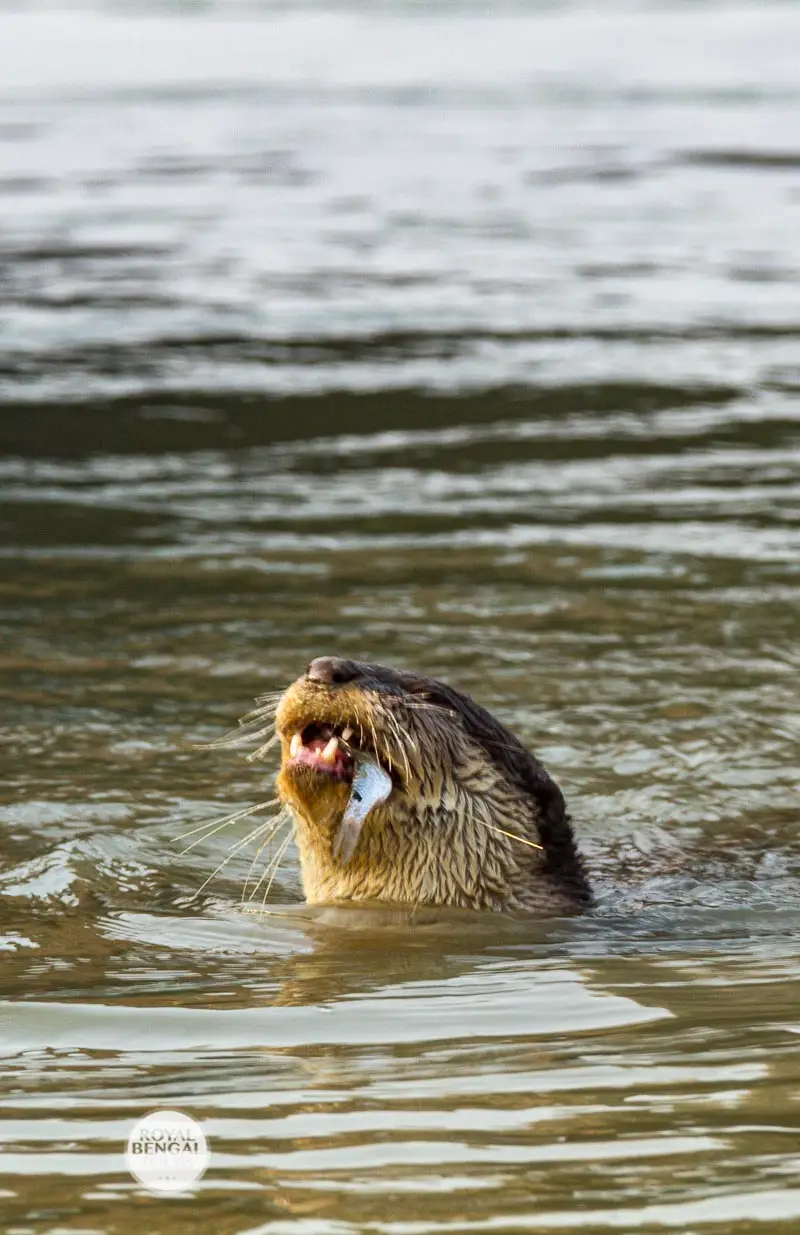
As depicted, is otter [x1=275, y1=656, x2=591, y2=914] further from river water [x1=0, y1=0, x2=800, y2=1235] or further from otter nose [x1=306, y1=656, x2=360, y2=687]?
river water [x1=0, y1=0, x2=800, y2=1235]

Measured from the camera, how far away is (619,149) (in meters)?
21.1

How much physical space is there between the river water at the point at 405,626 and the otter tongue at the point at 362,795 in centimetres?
29

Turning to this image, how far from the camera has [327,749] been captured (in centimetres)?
516

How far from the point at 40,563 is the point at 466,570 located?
188cm

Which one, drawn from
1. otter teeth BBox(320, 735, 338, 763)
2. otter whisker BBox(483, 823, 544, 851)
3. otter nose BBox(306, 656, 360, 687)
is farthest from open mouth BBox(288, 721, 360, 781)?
otter whisker BBox(483, 823, 544, 851)

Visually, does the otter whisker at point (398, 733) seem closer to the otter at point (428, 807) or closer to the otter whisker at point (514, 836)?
the otter at point (428, 807)

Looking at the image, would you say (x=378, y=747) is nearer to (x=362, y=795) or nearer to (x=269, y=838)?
(x=362, y=795)

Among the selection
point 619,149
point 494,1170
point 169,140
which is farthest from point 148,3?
point 494,1170

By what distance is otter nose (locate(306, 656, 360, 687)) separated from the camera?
5.11 metres

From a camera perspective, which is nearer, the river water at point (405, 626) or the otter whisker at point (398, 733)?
the river water at point (405, 626)

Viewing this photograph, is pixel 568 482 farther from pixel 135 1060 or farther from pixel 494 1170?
pixel 494 1170

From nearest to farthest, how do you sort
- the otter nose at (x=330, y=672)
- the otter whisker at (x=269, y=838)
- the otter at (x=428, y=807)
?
the otter nose at (x=330, y=672), the otter at (x=428, y=807), the otter whisker at (x=269, y=838)

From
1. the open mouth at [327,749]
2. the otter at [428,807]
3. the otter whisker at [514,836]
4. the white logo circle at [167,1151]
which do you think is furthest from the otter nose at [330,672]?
the white logo circle at [167,1151]

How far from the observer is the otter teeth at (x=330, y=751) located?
5.16 metres
